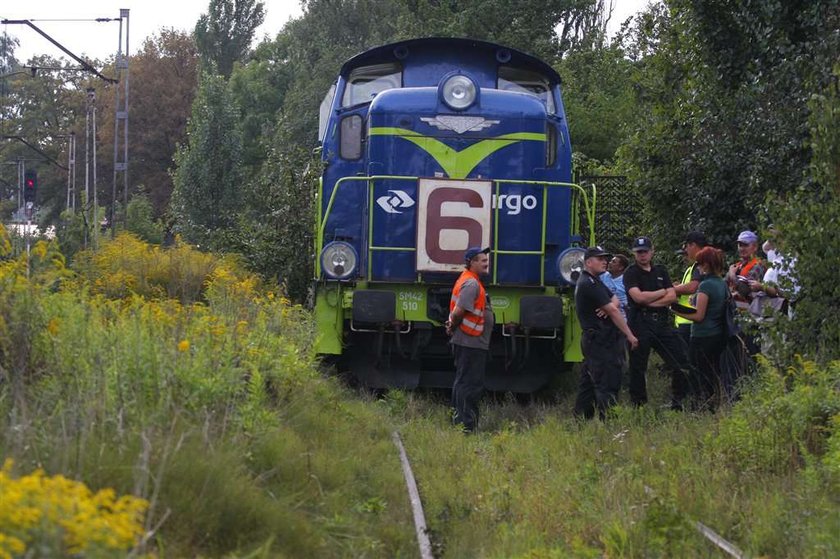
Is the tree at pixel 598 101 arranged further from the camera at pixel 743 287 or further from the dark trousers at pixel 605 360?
the dark trousers at pixel 605 360

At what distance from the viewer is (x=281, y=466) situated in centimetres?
644

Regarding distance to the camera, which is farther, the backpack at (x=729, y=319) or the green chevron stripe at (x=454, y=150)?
the green chevron stripe at (x=454, y=150)

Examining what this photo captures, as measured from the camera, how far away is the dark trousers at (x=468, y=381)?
985cm

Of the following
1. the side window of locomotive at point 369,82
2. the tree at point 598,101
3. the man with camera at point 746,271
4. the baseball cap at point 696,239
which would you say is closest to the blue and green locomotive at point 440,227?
the side window of locomotive at point 369,82

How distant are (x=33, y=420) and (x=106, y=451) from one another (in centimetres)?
48

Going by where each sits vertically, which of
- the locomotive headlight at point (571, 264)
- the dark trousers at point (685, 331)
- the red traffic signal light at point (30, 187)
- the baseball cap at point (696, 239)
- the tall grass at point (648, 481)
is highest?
the red traffic signal light at point (30, 187)

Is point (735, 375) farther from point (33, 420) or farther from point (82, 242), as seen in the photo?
point (82, 242)

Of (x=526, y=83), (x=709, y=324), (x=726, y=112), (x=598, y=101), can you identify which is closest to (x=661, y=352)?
(x=709, y=324)

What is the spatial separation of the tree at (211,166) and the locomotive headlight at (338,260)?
2396 centimetres

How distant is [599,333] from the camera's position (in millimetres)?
9742

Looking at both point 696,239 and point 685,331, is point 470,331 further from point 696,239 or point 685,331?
point 685,331

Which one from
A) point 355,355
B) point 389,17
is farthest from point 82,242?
point 389,17

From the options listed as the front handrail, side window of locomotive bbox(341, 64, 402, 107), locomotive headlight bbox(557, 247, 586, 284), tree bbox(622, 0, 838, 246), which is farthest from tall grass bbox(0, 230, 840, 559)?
tree bbox(622, 0, 838, 246)

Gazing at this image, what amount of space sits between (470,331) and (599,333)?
1.17 meters
